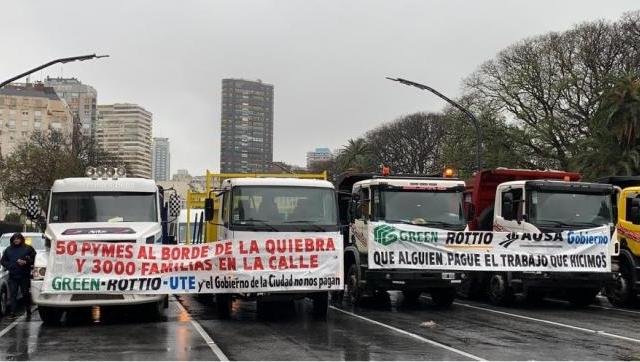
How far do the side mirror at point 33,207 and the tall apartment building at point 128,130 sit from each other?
118944mm

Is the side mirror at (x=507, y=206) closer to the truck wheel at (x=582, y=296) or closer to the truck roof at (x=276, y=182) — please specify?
the truck wheel at (x=582, y=296)

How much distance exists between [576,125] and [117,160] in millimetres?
38094

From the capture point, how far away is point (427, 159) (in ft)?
238

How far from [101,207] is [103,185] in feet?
1.67

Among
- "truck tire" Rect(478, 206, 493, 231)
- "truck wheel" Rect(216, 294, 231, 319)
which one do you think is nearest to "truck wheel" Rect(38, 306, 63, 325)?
"truck wheel" Rect(216, 294, 231, 319)

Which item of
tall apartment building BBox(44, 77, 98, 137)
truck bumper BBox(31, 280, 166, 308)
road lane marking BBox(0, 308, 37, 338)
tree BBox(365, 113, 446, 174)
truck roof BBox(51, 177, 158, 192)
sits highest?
tall apartment building BBox(44, 77, 98, 137)

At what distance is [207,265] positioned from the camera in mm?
13570

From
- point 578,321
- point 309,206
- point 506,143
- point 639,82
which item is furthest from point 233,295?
point 506,143

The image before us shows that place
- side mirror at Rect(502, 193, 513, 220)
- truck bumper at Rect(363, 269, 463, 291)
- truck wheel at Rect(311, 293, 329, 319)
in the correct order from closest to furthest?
truck wheel at Rect(311, 293, 329, 319), truck bumper at Rect(363, 269, 463, 291), side mirror at Rect(502, 193, 513, 220)

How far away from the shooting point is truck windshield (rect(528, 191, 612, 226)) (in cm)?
1614

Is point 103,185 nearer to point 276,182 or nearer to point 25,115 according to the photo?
point 276,182

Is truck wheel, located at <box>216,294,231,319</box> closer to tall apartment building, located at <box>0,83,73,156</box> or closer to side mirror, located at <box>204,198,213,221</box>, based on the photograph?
side mirror, located at <box>204,198,213,221</box>

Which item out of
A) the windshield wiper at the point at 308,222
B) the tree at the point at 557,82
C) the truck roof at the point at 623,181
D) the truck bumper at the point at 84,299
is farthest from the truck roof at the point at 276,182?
the tree at the point at 557,82

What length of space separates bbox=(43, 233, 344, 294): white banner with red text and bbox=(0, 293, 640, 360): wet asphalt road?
659 mm
